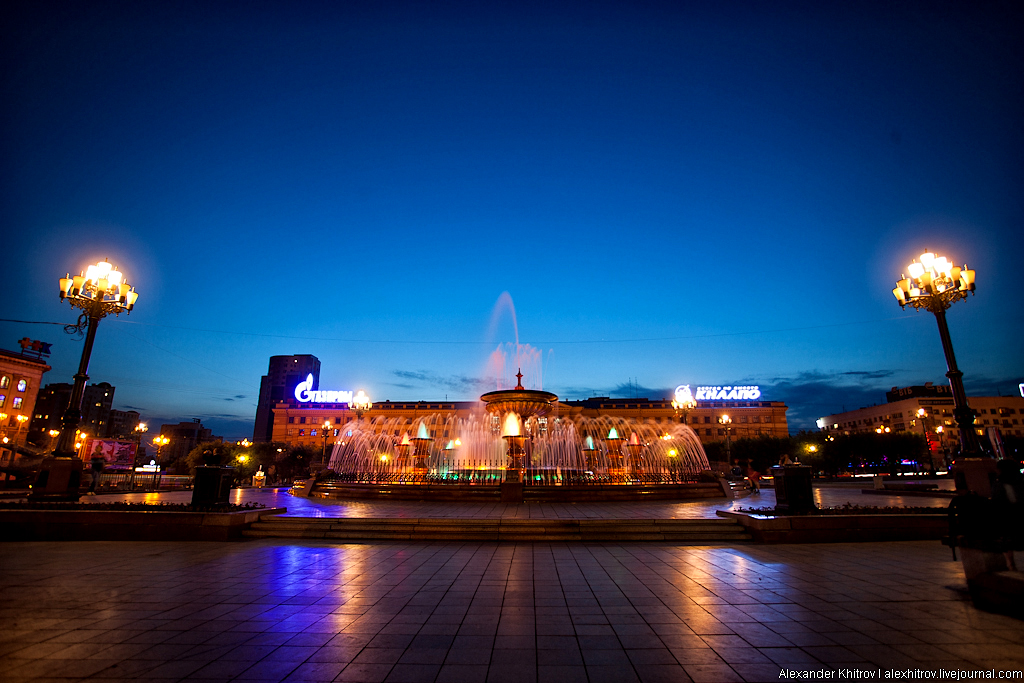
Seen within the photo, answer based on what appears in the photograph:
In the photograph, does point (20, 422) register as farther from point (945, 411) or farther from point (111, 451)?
point (945, 411)

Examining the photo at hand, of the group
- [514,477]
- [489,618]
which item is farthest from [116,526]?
[514,477]

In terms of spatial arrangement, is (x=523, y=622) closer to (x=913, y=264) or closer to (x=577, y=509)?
(x=577, y=509)

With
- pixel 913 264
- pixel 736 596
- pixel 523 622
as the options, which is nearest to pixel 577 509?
pixel 736 596

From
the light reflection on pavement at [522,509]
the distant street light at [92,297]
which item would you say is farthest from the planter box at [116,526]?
the distant street light at [92,297]

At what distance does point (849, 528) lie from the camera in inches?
442

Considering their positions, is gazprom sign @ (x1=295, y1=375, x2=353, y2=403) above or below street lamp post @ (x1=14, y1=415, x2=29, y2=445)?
above

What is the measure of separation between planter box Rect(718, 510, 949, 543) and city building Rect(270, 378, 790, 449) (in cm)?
→ 8392

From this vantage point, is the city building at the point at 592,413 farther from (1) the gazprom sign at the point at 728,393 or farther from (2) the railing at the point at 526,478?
(2) the railing at the point at 526,478

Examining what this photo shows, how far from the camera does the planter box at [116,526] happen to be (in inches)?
468

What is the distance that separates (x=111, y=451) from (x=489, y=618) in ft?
182

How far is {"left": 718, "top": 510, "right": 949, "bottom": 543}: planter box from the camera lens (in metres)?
11.2

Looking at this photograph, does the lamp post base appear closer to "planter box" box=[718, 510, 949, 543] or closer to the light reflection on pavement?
the light reflection on pavement

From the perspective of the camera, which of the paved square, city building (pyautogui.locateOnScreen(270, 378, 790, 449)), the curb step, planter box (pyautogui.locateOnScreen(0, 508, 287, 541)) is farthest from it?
city building (pyautogui.locateOnScreen(270, 378, 790, 449))

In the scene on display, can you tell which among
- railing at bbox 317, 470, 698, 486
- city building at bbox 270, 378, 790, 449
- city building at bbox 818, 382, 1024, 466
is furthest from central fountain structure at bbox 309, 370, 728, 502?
city building at bbox 818, 382, 1024, 466
